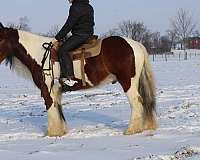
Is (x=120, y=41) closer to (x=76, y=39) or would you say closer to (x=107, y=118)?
(x=76, y=39)

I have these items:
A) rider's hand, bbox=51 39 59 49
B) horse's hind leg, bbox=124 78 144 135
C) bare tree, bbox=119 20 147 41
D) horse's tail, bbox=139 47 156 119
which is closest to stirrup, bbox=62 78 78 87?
rider's hand, bbox=51 39 59 49

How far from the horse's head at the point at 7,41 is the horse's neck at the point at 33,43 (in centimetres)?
14

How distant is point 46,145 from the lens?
25.2ft

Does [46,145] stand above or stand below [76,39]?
below

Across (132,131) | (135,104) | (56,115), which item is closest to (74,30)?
(56,115)

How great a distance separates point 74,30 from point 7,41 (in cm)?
152

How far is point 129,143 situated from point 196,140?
1.11 metres

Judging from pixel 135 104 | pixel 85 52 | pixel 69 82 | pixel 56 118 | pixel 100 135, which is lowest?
pixel 100 135

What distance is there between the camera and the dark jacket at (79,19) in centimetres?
881

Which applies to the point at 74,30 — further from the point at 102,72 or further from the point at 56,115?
the point at 56,115

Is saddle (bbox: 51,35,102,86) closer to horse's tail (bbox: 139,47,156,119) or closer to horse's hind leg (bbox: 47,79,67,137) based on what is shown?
horse's hind leg (bbox: 47,79,67,137)

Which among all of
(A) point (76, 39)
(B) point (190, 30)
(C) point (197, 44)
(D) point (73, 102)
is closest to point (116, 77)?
(A) point (76, 39)

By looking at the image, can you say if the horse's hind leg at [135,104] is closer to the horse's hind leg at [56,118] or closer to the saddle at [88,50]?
the saddle at [88,50]

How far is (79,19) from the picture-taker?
8.88m
